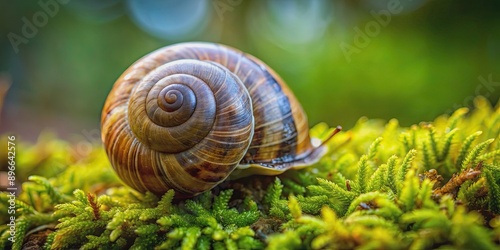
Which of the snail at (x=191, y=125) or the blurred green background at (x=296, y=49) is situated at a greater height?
the blurred green background at (x=296, y=49)

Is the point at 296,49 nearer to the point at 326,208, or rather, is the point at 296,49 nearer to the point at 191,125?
the point at 191,125

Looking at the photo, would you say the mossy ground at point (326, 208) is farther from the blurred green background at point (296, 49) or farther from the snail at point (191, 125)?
the blurred green background at point (296, 49)

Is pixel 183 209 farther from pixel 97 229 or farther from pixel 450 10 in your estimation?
pixel 450 10

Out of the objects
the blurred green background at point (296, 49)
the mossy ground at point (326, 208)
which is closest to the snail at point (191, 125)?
the mossy ground at point (326, 208)

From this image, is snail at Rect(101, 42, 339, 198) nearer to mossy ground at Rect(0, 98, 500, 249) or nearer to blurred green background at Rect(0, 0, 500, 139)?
mossy ground at Rect(0, 98, 500, 249)

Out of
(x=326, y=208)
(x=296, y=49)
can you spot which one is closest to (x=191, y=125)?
(x=326, y=208)
